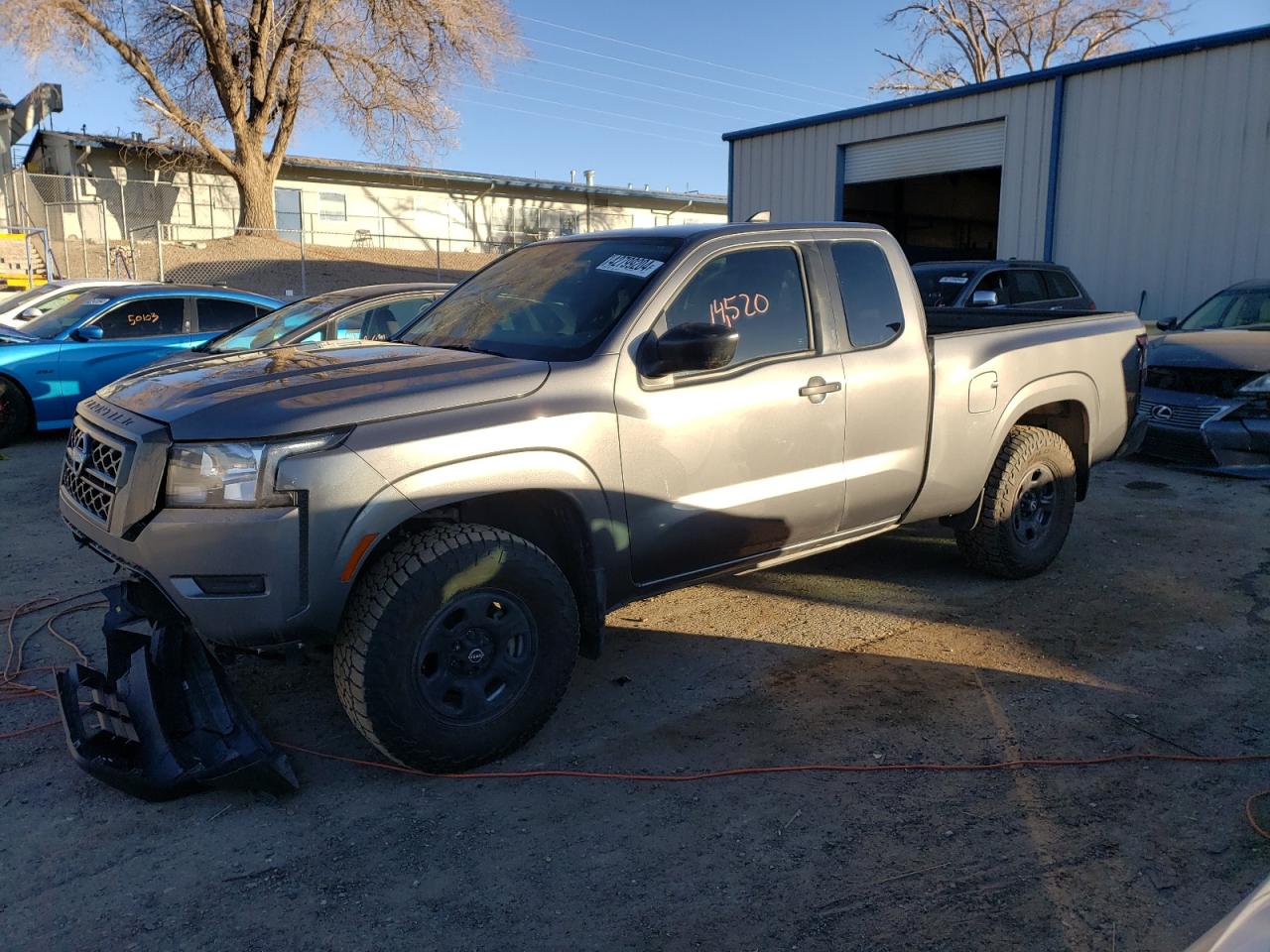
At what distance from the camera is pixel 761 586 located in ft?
19.1

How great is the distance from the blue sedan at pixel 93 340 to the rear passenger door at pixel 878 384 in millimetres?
6906

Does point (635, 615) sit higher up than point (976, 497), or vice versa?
point (976, 497)

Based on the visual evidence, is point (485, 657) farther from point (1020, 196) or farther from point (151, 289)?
point (1020, 196)

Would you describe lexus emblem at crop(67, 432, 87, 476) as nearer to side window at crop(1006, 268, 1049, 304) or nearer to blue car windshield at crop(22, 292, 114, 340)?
blue car windshield at crop(22, 292, 114, 340)

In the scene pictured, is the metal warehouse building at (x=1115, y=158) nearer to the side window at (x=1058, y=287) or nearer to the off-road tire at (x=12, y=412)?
the side window at (x=1058, y=287)

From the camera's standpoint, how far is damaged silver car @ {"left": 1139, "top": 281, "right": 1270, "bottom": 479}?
8344 mm

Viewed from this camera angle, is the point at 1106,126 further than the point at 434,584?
Yes

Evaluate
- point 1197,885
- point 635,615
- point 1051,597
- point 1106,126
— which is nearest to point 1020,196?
point 1106,126

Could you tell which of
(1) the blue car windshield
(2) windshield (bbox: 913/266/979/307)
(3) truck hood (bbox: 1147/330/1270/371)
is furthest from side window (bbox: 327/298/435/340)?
(3) truck hood (bbox: 1147/330/1270/371)

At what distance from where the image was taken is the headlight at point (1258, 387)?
8.23 metres

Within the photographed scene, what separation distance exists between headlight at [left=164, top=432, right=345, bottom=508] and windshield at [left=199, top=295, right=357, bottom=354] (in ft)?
17.8

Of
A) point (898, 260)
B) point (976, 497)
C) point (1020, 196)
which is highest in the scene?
point (1020, 196)

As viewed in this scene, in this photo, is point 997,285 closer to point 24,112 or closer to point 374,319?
point 374,319

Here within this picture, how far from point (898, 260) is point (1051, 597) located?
6.77 ft
